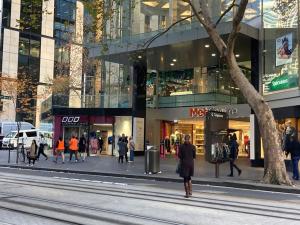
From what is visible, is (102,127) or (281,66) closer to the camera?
(281,66)

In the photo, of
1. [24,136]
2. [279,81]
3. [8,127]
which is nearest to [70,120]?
[24,136]

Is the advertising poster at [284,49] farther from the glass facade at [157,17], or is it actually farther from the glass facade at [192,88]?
the glass facade at [192,88]

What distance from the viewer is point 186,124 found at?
41.9 m

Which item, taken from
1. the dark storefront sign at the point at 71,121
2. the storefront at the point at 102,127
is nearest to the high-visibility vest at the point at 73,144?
the storefront at the point at 102,127

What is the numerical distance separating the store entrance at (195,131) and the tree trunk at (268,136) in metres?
20.1

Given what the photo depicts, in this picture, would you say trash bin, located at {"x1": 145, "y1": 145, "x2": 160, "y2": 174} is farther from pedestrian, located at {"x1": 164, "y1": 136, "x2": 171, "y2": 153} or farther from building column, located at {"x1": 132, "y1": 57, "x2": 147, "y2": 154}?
pedestrian, located at {"x1": 164, "y1": 136, "x2": 171, "y2": 153}

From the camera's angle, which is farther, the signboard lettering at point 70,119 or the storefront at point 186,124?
the signboard lettering at point 70,119

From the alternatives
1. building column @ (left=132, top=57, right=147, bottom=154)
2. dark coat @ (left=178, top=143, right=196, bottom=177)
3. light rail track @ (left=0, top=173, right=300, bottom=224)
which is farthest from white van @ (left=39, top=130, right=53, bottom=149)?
dark coat @ (left=178, top=143, right=196, bottom=177)

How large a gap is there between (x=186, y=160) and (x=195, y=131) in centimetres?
2927

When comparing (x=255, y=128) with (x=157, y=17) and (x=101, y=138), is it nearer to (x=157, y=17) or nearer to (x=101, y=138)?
(x=157, y=17)

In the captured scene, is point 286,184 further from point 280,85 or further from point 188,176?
point 280,85

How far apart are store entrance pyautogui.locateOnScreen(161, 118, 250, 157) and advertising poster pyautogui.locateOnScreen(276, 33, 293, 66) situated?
42.6 ft

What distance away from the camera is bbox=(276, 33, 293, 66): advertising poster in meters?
24.5

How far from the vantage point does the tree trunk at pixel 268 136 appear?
17.2 meters
